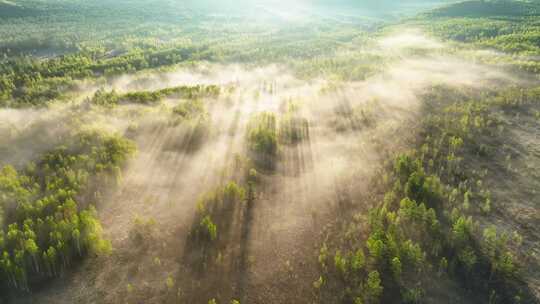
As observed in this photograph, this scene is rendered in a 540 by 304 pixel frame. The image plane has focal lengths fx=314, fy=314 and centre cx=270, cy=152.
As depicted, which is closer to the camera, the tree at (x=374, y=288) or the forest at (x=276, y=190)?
the tree at (x=374, y=288)

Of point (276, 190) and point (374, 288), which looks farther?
point (276, 190)

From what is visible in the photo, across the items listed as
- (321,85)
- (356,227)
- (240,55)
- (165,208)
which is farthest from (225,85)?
(356,227)

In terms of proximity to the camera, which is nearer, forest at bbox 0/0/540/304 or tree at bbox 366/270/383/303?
tree at bbox 366/270/383/303

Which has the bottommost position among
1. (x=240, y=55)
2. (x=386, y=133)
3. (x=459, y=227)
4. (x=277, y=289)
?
(x=277, y=289)

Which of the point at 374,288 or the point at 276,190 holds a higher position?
the point at 276,190

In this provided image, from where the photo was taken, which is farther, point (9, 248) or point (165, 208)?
point (165, 208)

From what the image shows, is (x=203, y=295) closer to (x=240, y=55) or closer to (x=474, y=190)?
(x=474, y=190)

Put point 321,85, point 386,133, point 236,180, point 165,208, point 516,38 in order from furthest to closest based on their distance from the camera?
1. point 516,38
2. point 321,85
3. point 386,133
4. point 236,180
5. point 165,208

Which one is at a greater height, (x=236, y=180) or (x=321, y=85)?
(x=321, y=85)
